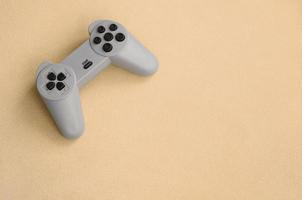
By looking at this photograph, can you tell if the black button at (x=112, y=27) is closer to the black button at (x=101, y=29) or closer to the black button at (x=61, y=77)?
the black button at (x=101, y=29)

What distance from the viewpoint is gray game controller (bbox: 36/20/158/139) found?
2.51 ft

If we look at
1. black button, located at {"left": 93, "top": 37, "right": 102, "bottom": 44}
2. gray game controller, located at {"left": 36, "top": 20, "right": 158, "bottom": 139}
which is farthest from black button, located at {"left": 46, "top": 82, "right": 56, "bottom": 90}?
black button, located at {"left": 93, "top": 37, "right": 102, "bottom": 44}

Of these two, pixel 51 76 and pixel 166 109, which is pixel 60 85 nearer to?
pixel 51 76

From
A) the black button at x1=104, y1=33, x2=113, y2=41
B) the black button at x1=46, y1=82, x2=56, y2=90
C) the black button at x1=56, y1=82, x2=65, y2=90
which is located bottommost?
the black button at x1=46, y1=82, x2=56, y2=90

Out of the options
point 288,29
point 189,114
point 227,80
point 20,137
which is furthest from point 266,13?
point 20,137

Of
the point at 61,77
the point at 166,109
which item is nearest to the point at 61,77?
the point at 61,77

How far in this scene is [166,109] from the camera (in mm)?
873

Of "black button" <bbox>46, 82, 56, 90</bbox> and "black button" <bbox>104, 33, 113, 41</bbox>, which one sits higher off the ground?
"black button" <bbox>104, 33, 113, 41</bbox>

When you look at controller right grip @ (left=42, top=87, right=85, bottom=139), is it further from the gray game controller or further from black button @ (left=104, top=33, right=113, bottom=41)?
black button @ (left=104, top=33, right=113, bottom=41)

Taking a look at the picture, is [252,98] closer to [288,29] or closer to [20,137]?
[288,29]

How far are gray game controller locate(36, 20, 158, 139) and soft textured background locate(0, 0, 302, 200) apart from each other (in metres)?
0.04

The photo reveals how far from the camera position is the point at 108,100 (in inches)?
33.8

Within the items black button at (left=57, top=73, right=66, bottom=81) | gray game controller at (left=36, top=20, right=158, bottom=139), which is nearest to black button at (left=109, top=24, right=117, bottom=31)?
gray game controller at (left=36, top=20, right=158, bottom=139)

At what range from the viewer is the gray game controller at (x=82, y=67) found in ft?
2.51
